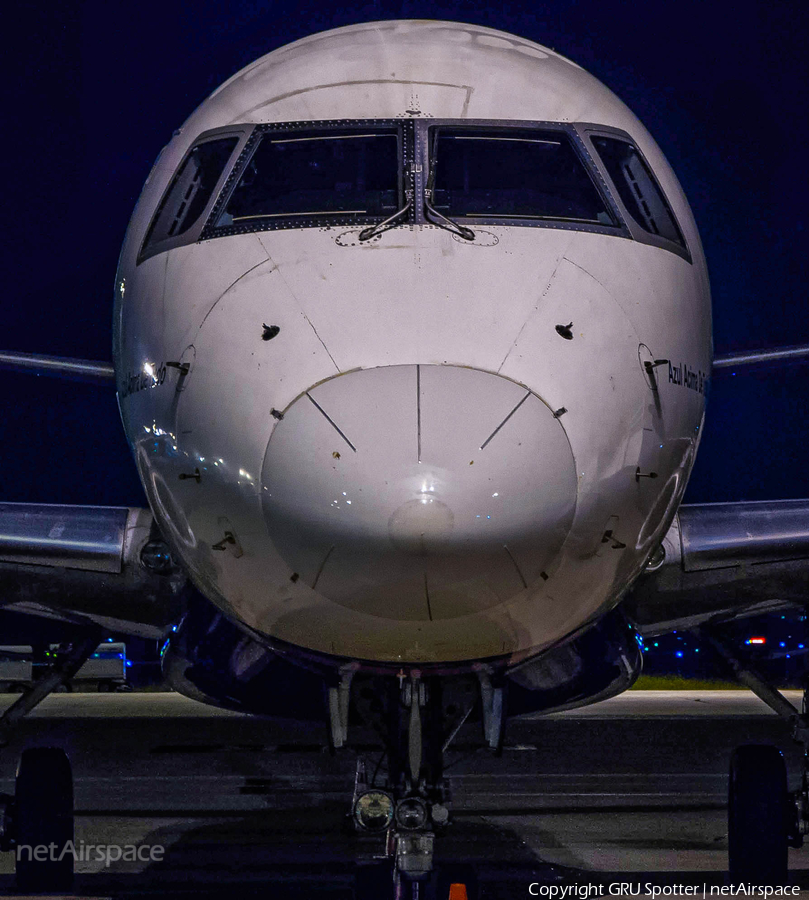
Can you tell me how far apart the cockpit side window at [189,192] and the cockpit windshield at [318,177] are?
186mm

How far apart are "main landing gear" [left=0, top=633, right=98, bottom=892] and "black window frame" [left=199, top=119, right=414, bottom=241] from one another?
3.78 m

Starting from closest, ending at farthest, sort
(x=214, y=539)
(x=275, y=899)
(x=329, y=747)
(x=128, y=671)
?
(x=214, y=539) → (x=329, y=747) → (x=275, y=899) → (x=128, y=671)

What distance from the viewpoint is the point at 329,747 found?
6.66m

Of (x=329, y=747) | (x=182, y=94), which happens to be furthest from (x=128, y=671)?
(x=329, y=747)

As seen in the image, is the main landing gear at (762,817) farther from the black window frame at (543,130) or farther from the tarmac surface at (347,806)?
the black window frame at (543,130)

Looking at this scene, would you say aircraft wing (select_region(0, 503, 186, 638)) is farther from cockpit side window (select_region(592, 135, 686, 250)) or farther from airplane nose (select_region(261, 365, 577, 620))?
airplane nose (select_region(261, 365, 577, 620))

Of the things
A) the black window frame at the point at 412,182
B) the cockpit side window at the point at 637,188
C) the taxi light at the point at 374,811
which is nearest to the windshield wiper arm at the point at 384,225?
the black window frame at the point at 412,182

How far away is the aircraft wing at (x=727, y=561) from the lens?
7.95 m

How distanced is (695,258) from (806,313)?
101ft

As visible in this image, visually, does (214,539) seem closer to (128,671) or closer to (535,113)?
(535,113)

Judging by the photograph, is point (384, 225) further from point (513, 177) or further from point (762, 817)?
point (762, 817)

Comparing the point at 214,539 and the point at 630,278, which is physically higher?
the point at 630,278

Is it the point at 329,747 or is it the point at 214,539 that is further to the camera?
the point at 329,747

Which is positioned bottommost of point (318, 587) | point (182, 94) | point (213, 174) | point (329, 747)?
point (329, 747)
